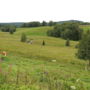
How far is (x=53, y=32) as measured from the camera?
112 m

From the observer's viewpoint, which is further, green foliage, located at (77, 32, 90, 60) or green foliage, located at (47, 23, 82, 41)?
green foliage, located at (47, 23, 82, 41)

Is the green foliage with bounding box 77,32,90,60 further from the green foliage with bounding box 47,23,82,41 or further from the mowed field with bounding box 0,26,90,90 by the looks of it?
the green foliage with bounding box 47,23,82,41

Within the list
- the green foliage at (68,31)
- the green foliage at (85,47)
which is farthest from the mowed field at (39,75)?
the green foliage at (68,31)

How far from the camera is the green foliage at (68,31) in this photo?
103188 mm

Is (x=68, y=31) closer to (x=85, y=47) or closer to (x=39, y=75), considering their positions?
(x=85, y=47)

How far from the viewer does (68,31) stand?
336 ft

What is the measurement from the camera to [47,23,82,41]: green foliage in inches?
4063

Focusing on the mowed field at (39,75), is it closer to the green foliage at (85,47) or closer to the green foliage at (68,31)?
the green foliage at (85,47)

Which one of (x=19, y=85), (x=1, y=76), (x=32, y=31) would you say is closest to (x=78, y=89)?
(x=19, y=85)

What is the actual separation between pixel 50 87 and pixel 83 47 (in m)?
22.6

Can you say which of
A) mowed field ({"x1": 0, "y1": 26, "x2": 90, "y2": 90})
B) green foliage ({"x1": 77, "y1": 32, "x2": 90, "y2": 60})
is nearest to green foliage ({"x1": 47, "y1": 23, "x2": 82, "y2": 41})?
green foliage ({"x1": 77, "y1": 32, "x2": 90, "y2": 60})

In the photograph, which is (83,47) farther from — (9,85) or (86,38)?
(9,85)

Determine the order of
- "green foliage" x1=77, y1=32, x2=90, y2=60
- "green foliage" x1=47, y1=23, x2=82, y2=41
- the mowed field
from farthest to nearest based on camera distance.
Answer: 1. "green foliage" x1=47, y1=23, x2=82, y2=41
2. "green foliage" x1=77, y1=32, x2=90, y2=60
3. the mowed field

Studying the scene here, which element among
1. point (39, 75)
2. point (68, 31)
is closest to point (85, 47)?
point (39, 75)
